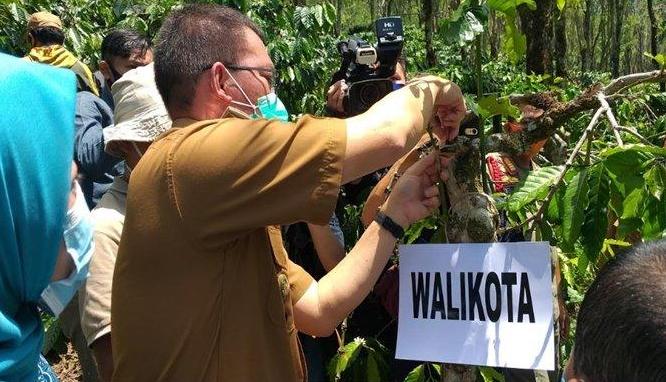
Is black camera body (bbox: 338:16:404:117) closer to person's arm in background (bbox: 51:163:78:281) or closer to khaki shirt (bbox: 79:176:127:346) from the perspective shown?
khaki shirt (bbox: 79:176:127:346)

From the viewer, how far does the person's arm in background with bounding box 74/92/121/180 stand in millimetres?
3076

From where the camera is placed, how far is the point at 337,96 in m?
2.92

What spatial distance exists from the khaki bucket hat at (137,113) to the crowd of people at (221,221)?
1.59ft

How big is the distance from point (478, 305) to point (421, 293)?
0.15 metres

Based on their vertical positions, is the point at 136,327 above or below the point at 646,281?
below

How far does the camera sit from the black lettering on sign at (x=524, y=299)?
5.00ft

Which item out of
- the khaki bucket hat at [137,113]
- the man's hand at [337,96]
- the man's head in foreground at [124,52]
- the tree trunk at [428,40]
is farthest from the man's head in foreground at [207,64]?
the tree trunk at [428,40]

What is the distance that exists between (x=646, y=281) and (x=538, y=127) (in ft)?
2.64

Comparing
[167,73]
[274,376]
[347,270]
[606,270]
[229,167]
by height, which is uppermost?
[167,73]

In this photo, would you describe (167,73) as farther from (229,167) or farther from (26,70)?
(26,70)

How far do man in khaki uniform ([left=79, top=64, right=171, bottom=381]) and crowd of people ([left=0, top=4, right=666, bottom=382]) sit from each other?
1.64 ft

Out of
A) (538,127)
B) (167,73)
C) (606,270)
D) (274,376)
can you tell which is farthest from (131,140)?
(606,270)

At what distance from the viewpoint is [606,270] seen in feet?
3.30

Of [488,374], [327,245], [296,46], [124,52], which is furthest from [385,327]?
[296,46]
